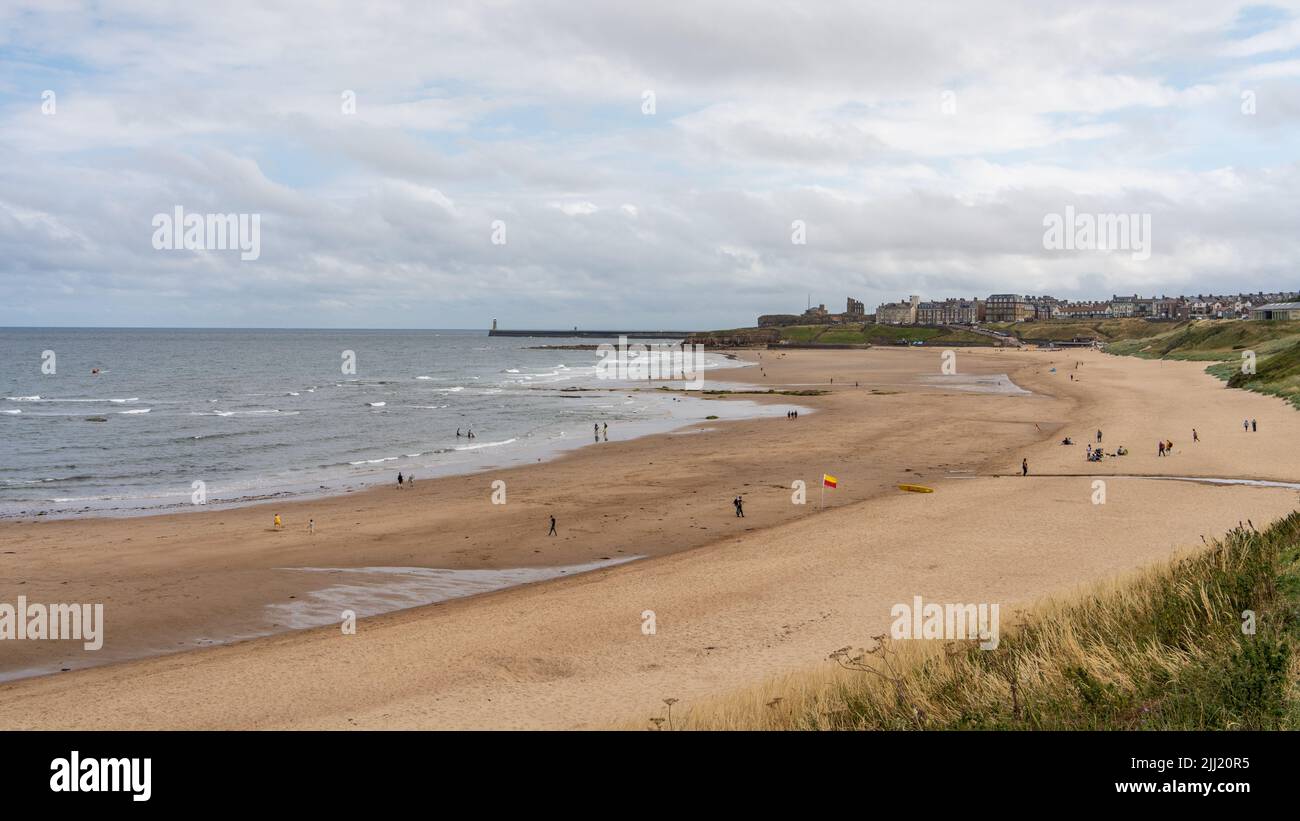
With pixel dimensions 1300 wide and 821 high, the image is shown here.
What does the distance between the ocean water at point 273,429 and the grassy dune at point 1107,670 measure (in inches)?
1208

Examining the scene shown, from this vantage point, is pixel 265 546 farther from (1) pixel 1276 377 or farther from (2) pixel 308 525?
(1) pixel 1276 377

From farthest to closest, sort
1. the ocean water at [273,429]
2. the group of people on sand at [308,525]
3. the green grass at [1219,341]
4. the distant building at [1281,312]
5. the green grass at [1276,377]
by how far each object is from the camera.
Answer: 1. the distant building at [1281,312]
2. the green grass at [1219,341]
3. the green grass at [1276,377]
4. the ocean water at [273,429]
5. the group of people on sand at [308,525]

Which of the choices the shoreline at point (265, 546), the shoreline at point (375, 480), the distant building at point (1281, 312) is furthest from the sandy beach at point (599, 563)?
the distant building at point (1281, 312)

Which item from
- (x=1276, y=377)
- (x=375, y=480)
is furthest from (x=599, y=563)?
(x=1276, y=377)

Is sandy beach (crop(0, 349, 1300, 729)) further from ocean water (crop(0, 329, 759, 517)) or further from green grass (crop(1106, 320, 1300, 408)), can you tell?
green grass (crop(1106, 320, 1300, 408))

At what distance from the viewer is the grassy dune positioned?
25.3ft

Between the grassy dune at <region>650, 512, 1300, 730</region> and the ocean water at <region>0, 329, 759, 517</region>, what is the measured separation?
3068cm

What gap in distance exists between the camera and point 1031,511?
97.1ft

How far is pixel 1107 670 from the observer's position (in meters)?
9.58

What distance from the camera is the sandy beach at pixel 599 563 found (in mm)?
15695

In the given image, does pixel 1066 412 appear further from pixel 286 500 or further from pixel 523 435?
pixel 286 500

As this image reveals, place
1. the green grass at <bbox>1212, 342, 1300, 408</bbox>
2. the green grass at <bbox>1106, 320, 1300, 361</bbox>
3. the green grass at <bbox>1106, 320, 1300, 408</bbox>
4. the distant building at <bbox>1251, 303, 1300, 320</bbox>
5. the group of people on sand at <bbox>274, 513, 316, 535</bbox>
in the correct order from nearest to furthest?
the group of people on sand at <bbox>274, 513, 316, 535</bbox> < the green grass at <bbox>1212, 342, 1300, 408</bbox> < the green grass at <bbox>1106, 320, 1300, 408</bbox> < the green grass at <bbox>1106, 320, 1300, 361</bbox> < the distant building at <bbox>1251, 303, 1300, 320</bbox>

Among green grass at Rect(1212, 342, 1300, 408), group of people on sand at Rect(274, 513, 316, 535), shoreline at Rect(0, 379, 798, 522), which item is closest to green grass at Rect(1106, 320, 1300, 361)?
green grass at Rect(1212, 342, 1300, 408)

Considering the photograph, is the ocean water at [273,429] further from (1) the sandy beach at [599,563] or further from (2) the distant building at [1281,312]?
(2) the distant building at [1281,312]
